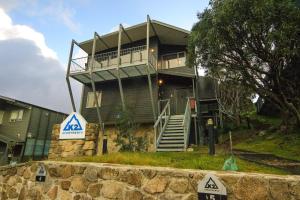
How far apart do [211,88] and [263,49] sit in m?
7.62

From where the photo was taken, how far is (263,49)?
1018cm

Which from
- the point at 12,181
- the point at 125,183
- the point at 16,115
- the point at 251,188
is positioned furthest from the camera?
the point at 16,115

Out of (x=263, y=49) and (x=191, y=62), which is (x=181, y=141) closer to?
(x=191, y=62)

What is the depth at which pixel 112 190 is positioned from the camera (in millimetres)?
4402

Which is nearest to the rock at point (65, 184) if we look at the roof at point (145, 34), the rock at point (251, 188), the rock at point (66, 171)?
the rock at point (66, 171)

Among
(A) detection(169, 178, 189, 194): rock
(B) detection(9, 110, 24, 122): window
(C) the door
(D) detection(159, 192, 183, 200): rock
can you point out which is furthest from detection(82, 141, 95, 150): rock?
(B) detection(9, 110, 24, 122): window

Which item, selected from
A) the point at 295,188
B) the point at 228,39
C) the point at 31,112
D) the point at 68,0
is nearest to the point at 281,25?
the point at 228,39

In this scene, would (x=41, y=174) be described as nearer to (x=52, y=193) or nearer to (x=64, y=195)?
(x=52, y=193)

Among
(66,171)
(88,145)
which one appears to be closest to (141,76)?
(88,145)

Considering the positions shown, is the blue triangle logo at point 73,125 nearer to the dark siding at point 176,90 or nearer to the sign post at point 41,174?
the sign post at point 41,174

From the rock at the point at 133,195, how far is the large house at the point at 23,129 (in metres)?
18.5

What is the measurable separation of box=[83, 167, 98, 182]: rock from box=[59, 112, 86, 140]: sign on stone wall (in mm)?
1963

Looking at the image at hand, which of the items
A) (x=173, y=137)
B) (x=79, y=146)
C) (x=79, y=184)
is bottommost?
(x=79, y=184)

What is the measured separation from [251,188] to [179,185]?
1110 millimetres
